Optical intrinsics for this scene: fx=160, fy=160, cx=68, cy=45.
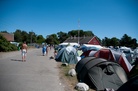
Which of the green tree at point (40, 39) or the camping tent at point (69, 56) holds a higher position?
the green tree at point (40, 39)

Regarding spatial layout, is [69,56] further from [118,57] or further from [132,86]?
[132,86]

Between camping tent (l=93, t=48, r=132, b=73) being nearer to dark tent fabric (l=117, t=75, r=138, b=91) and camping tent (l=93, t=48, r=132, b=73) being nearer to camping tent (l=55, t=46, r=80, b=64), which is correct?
camping tent (l=55, t=46, r=80, b=64)

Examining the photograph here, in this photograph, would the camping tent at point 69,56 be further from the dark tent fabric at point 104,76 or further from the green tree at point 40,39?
the green tree at point 40,39

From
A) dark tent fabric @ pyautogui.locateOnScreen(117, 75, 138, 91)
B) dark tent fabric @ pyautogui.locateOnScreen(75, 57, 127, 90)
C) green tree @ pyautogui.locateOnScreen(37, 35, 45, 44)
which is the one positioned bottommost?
dark tent fabric @ pyautogui.locateOnScreen(75, 57, 127, 90)

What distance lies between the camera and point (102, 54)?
1469 centimetres

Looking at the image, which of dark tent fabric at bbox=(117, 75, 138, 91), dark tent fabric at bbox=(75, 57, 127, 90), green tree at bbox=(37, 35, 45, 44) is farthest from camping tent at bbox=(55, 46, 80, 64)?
green tree at bbox=(37, 35, 45, 44)

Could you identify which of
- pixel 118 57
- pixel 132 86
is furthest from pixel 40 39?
pixel 132 86

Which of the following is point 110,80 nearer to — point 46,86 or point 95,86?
point 95,86

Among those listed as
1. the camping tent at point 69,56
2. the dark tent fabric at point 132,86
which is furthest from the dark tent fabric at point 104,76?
the camping tent at point 69,56

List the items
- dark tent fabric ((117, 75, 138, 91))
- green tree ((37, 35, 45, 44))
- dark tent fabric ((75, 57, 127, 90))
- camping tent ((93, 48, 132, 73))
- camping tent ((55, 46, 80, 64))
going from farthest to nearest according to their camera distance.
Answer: green tree ((37, 35, 45, 44)), camping tent ((55, 46, 80, 64)), camping tent ((93, 48, 132, 73)), dark tent fabric ((75, 57, 127, 90)), dark tent fabric ((117, 75, 138, 91))

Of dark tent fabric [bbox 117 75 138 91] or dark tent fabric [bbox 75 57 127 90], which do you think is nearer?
dark tent fabric [bbox 117 75 138 91]

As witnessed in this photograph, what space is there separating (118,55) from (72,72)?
4.38 m

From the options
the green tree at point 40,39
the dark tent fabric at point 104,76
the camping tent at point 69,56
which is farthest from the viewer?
the green tree at point 40,39

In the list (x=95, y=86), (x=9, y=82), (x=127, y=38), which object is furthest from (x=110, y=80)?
(x=127, y=38)
